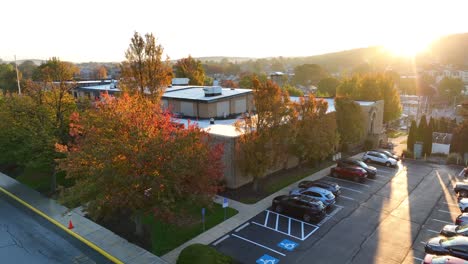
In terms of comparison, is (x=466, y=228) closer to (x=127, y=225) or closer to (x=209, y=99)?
(x=127, y=225)

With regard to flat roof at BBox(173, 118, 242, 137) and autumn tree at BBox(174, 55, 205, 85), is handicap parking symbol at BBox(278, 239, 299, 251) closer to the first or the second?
flat roof at BBox(173, 118, 242, 137)

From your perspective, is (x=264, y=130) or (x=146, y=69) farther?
(x=146, y=69)

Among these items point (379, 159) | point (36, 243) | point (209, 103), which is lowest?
point (36, 243)

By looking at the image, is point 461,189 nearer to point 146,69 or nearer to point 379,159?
point 379,159

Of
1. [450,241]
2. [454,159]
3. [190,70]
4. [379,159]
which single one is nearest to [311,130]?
[379,159]

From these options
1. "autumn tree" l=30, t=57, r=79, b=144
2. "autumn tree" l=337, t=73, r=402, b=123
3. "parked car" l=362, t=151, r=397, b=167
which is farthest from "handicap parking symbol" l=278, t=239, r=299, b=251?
"autumn tree" l=337, t=73, r=402, b=123

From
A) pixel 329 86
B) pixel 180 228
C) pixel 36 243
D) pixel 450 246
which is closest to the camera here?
pixel 450 246

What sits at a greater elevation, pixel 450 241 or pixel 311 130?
pixel 311 130

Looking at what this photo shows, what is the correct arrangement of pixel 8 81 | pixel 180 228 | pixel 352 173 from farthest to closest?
pixel 8 81 < pixel 352 173 < pixel 180 228

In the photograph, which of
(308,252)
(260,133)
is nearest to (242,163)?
(260,133)
